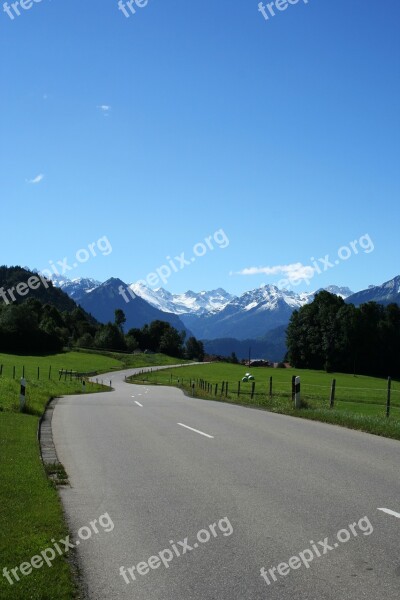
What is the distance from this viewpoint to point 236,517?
280 inches

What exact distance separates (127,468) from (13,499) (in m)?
3.21

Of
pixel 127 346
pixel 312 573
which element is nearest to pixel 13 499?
pixel 312 573

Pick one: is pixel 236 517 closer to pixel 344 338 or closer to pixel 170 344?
pixel 344 338

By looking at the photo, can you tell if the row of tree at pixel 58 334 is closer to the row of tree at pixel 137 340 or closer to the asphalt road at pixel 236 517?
the row of tree at pixel 137 340

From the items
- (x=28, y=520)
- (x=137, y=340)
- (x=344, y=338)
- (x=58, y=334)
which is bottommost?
(x=28, y=520)

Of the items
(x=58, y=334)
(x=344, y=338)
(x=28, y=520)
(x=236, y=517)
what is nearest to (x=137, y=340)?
(x=58, y=334)

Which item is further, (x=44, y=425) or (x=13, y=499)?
(x=44, y=425)

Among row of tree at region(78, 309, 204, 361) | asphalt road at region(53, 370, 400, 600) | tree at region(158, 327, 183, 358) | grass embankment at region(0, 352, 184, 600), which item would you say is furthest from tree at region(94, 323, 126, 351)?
asphalt road at region(53, 370, 400, 600)

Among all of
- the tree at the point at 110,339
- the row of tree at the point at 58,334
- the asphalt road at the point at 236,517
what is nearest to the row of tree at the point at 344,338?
the row of tree at the point at 58,334

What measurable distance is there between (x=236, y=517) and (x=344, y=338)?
4605 inches

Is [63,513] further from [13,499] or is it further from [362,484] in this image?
[362,484]

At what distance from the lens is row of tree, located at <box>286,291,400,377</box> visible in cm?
11975

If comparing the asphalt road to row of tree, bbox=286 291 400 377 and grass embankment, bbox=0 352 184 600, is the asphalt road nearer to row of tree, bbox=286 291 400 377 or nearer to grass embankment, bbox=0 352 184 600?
grass embankment, bbox=0 352 184 600

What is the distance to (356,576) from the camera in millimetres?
5219
